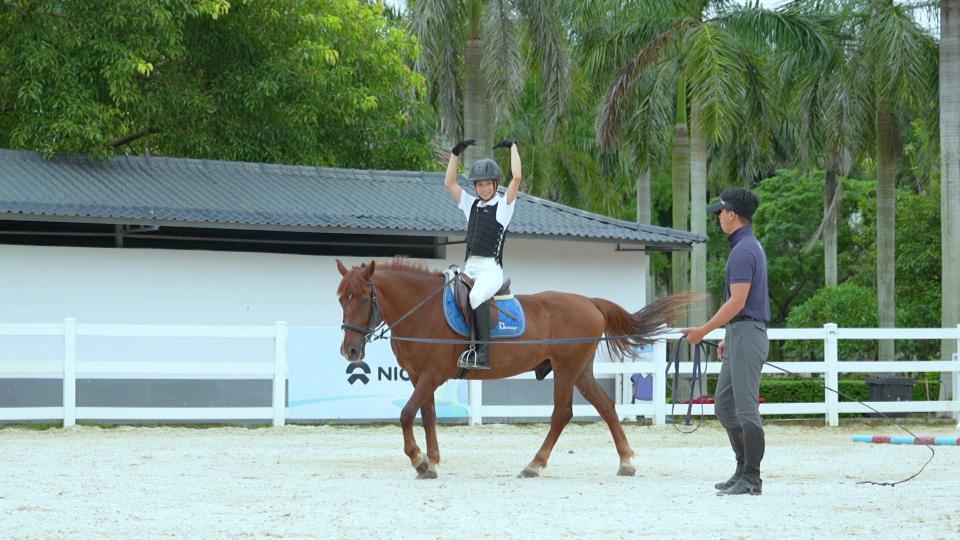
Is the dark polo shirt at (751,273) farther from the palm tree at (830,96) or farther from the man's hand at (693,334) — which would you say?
the palm tree at (830,96)

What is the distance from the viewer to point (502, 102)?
30.4 m

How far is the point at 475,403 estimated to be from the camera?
17.9 metres

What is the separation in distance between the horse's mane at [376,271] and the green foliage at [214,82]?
1143cm

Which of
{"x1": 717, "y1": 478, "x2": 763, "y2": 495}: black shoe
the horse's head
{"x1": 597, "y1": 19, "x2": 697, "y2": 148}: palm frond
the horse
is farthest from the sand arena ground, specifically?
{"x1": 597, "y1": 19, "x2": 697, "y2": 148}: palm frond

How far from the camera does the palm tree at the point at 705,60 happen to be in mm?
26266

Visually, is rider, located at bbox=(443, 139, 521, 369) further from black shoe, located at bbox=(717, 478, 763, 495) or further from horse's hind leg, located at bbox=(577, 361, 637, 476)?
black shoe, located at bbox=(717, 478, 763, 495)

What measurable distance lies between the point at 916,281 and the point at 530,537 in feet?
90.1

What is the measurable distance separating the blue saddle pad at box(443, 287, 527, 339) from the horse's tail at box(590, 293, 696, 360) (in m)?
1.00

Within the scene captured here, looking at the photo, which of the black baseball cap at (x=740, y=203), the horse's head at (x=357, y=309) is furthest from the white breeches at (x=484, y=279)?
the black baseball cap at (x=740, y=203)

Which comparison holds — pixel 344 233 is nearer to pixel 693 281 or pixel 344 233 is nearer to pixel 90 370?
pixel 90 370

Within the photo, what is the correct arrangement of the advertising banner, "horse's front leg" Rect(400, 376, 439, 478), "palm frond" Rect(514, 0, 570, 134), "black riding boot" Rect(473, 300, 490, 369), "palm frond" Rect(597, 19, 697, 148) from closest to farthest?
1. "horse's front leg" Rect(400, 376, 439, 478)
2. "black riding boot" Rect(473, 300, 490, 369)
3. the advertising banner
4. "palm frond" Rect(597, 19, 697, 148)
5. "palm frond" Rect(514, 0, 570, 134)

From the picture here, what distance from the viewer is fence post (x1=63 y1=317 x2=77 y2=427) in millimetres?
16203

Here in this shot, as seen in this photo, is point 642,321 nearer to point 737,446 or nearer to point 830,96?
point 737,446

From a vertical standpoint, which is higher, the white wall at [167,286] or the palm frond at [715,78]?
the palm frond at [715,78]
